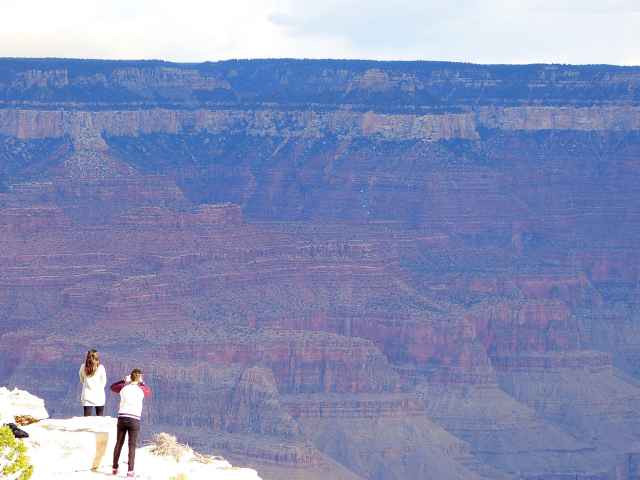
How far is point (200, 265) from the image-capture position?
124 meters

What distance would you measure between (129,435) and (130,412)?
0.53 m

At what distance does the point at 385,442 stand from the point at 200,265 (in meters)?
22.0

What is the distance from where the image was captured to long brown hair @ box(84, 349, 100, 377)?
33.5 meters

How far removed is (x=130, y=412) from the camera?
32.1 metres

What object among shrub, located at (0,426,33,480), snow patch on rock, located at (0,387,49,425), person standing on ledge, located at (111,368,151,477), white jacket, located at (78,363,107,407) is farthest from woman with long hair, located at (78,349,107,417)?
shrub, located at (0,426,33,480)

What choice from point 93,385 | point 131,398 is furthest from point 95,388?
point 131,398

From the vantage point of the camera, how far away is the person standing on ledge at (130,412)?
103 ft

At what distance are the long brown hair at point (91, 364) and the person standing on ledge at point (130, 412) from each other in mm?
1073

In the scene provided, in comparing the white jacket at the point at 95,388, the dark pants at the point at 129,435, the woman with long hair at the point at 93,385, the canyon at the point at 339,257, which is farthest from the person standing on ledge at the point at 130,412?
the canyon at the point at 339,257

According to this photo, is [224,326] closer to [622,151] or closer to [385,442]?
[385,442]

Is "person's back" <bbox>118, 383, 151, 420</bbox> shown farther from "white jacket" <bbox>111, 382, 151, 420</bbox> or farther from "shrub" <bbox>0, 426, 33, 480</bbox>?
"shrub" <bbox>0, 426, 33, 480</bbox>

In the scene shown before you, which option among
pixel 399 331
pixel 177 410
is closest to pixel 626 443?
pixel 399 331

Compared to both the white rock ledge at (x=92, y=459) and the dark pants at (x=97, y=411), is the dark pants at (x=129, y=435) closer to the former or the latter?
the white rock ledge at (x=92, y=459)

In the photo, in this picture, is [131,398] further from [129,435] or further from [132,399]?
[129,435]
